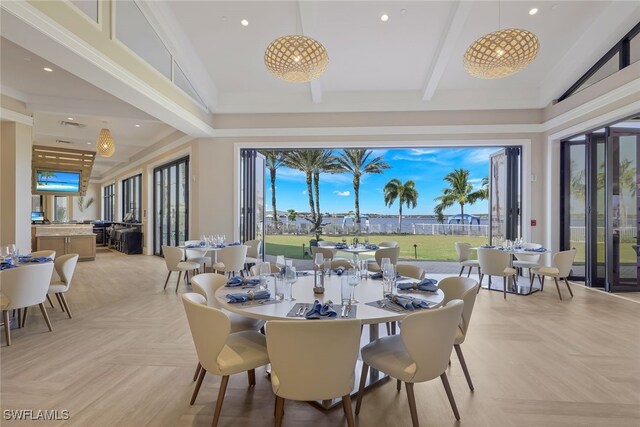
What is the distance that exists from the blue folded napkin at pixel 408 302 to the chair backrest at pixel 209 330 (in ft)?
3.68

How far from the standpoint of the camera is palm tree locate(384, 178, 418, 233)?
1702 cm

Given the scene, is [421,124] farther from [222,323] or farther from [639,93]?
[222,323]

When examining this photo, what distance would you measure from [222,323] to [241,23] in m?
4.80

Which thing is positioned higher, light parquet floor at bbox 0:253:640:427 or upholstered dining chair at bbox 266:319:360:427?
upholstered dining chair at bbox 266:319:360:427

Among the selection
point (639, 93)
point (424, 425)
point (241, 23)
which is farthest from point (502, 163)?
point (424, 425)

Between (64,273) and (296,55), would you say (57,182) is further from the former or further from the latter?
(296,55)

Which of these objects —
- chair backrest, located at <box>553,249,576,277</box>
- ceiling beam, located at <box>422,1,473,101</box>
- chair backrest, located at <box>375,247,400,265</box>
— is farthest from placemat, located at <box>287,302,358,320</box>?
chair backrest, located at <box>553,249,576,277</box>

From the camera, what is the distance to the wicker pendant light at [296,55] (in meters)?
3.48

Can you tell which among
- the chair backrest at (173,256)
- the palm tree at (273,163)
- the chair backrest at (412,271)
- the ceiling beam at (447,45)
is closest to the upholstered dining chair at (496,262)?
the chair backrest at (412,271)

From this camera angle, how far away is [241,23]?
497 centimetres

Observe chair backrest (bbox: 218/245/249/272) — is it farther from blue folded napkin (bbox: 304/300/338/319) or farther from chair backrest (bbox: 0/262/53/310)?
blue folded napkin (bbox: 304/300/338/319)

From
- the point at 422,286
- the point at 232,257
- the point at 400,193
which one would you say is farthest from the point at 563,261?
the point at 400,193

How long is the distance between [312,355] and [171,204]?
9454 mm

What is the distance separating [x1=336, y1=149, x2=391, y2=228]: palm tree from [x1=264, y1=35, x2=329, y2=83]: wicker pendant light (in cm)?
1029
